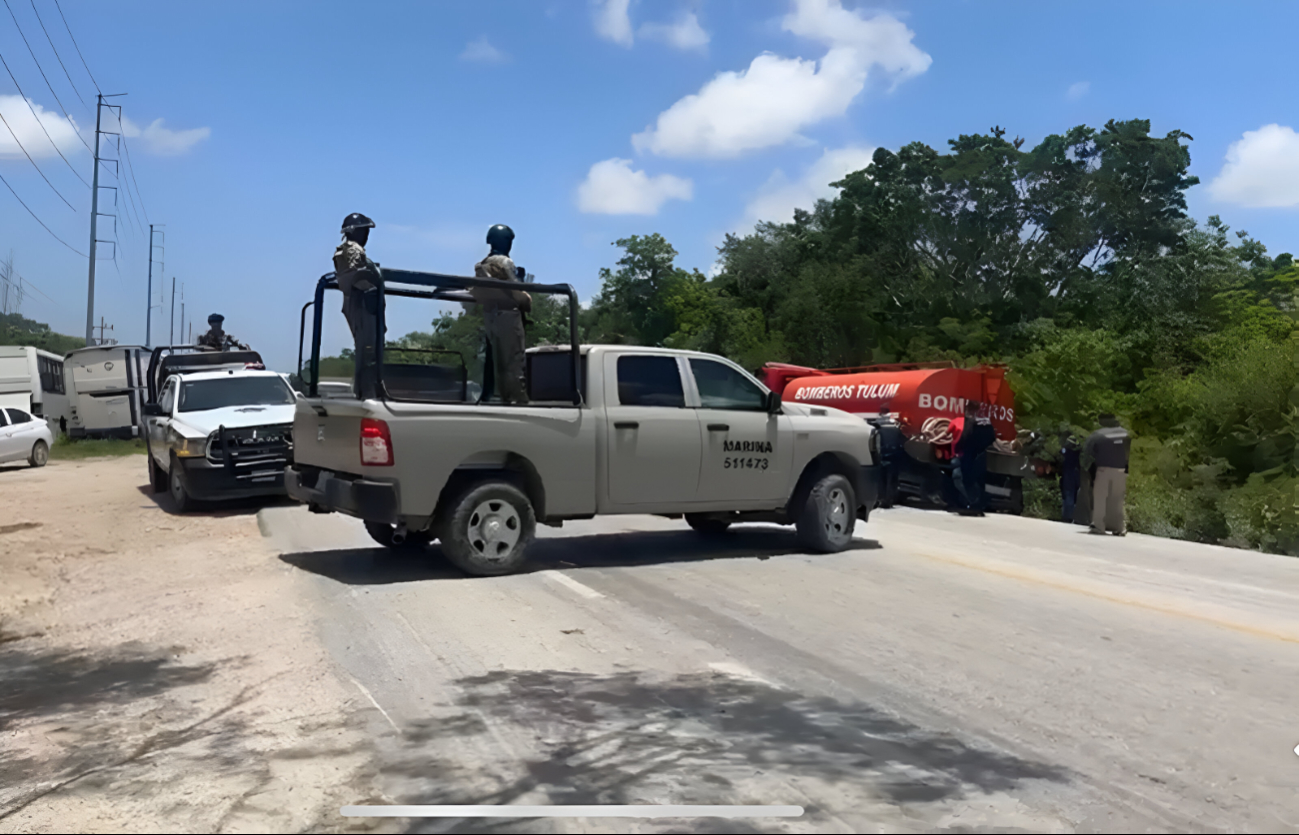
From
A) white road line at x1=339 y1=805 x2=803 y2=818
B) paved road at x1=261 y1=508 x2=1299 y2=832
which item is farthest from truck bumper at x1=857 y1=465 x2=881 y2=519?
white road line at x1=339 y1=805 x2=803 y2=818

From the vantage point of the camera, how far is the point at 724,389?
1048 cm

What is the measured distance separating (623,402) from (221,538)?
5225 mm

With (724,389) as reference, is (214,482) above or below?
below

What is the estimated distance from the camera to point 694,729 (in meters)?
5.13

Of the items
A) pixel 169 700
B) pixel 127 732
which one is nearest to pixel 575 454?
pixel 169 700

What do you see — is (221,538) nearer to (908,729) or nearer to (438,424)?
(438,424)

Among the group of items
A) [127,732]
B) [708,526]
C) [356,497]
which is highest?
[356,497]

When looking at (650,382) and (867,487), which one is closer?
(650,382)

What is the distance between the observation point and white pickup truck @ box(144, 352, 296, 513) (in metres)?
14.1

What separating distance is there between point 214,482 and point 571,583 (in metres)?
7.16

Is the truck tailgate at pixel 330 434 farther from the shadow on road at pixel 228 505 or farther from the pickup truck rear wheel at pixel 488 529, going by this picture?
the shadow on road at pixel 228 505

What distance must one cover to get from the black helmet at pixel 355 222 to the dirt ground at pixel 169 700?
3061 millimetres

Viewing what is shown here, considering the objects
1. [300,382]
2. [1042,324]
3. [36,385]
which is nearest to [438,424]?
[300,382]

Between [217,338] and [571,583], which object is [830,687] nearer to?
[571,583]
